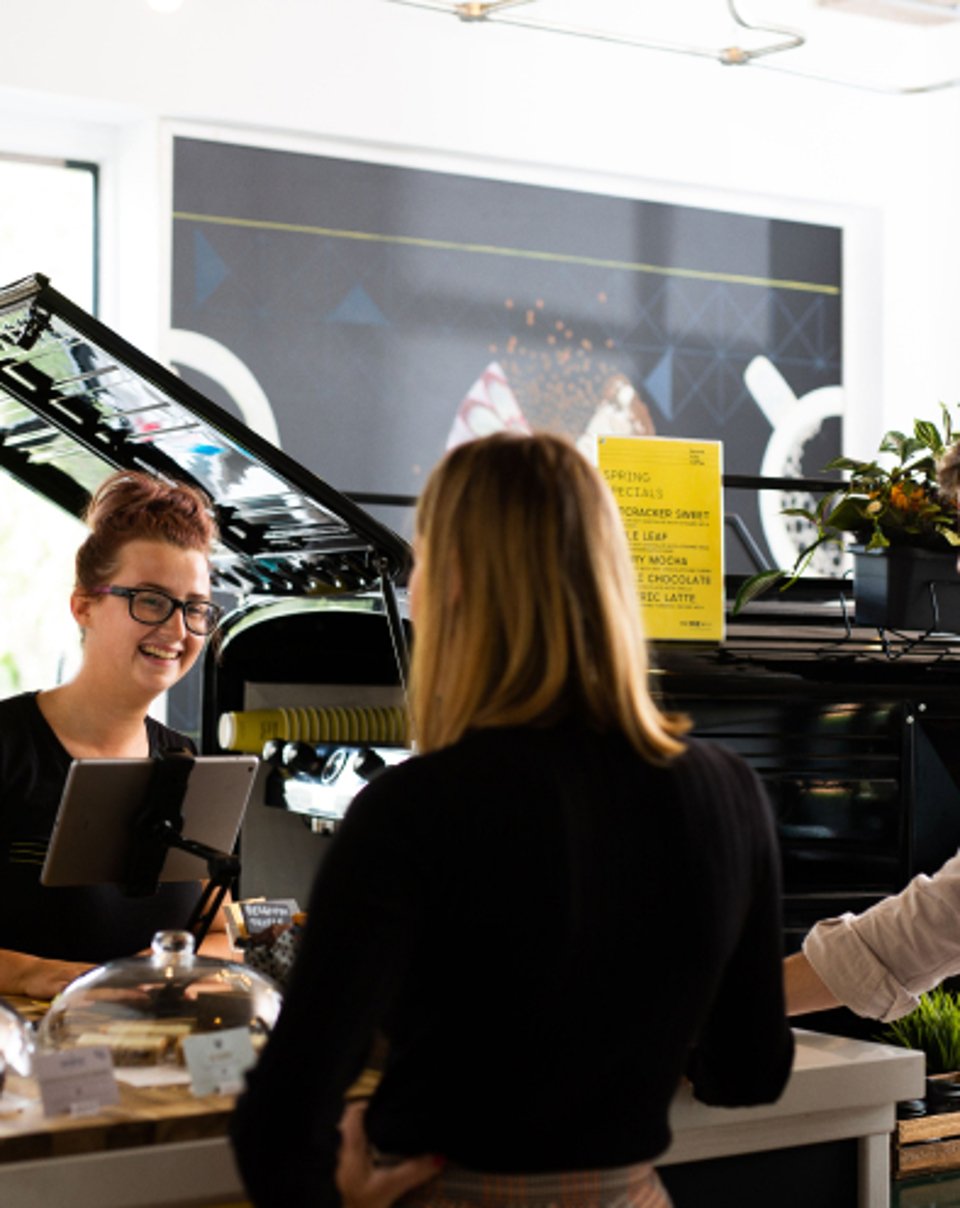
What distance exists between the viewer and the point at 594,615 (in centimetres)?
149

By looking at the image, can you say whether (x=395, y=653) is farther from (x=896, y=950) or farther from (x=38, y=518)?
(x=38, y=518)

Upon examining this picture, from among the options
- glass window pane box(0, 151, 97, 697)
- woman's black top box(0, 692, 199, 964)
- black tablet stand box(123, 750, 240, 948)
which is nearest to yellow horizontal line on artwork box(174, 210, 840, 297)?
glass window pane box(0, 151, 97, 697)

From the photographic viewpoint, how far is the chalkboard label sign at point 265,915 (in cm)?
243

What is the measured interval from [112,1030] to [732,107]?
4869 mm

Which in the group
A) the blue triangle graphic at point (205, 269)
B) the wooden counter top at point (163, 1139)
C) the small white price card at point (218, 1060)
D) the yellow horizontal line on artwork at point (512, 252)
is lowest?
the wooden counter top at point (163, 1139)

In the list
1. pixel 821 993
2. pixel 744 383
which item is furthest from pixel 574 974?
pixel 744 383

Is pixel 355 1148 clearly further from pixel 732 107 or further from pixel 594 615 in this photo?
pixel 732 107

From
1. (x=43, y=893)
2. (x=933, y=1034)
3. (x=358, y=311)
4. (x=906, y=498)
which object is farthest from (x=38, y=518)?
(x=933, y=1034)

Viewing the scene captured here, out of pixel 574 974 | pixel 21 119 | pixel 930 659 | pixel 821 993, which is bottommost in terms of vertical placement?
pixel 821 993

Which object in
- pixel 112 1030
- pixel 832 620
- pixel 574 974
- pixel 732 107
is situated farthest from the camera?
pixel 732 107

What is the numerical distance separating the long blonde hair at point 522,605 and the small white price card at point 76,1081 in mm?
588

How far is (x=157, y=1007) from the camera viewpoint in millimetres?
1960

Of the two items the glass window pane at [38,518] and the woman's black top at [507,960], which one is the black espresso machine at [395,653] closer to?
the woman's black top at [507,960]

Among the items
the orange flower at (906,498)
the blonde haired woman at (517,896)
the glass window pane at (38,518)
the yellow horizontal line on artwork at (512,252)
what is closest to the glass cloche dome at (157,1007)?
the blonde haired woman at (517,896)
